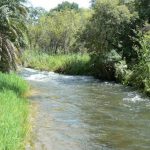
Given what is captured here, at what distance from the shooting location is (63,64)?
33375mm

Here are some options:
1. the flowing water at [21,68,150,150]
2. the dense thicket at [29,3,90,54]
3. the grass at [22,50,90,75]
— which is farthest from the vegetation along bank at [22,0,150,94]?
the dense thicket at [29,3,90,54]

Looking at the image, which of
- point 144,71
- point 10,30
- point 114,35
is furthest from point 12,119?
point 114,35

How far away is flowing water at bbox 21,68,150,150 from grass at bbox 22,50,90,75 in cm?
891

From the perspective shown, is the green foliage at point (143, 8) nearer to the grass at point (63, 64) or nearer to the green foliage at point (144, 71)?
the grass at point (63, 64)

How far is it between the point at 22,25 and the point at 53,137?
27.2 feet

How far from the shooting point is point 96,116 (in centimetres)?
1439

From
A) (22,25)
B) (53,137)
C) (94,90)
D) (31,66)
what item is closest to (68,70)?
(31,66)

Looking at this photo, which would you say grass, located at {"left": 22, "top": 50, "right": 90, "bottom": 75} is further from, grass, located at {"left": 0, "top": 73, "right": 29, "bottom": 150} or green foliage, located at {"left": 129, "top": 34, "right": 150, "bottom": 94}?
grass, located at {"left": 0, "top": 73, "right": 29, "bottom": 150}

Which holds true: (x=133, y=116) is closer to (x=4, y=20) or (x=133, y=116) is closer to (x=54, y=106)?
(x=54, y=106)

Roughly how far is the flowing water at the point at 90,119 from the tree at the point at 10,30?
2095 mm

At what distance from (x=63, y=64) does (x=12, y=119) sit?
76.8 feet

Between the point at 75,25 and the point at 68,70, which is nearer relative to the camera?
the point at 68,70

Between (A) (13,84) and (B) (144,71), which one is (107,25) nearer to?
(B) (144,71)

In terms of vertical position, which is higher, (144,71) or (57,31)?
(57,31)
